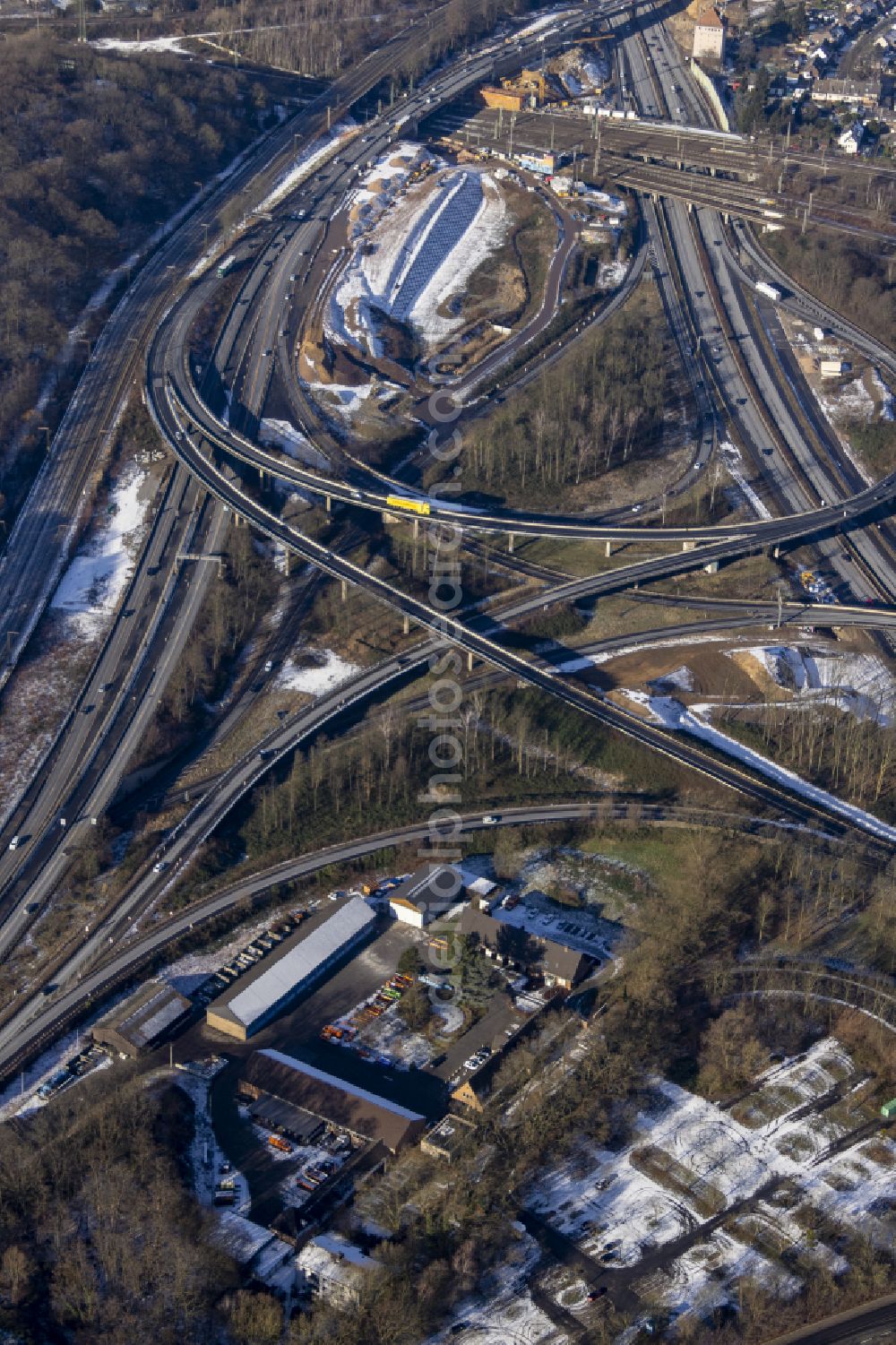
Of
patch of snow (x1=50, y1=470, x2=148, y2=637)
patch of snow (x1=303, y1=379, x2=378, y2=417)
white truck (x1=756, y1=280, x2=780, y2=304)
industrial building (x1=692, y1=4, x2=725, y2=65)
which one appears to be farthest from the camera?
industrial building (x1=692, y1=4, x2=725, y2=65)

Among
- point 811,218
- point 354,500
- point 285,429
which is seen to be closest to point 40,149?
point 285,429

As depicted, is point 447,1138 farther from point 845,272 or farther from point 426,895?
point 845,272

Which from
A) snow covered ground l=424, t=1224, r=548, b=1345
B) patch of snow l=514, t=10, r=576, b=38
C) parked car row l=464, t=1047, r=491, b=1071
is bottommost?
snow covered ground l=424, t=1224, r=548, b=1345

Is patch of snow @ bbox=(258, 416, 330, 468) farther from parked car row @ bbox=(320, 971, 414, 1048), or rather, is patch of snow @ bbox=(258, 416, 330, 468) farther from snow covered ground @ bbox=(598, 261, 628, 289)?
parked car row @ bbox=(320, 971, 414, 1048)

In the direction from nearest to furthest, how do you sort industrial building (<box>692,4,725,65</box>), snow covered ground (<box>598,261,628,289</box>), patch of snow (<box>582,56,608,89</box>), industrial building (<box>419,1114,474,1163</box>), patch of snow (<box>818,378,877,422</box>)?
industrial building (<box>419,1114,474,1163</box>), patch of snow (<box>818,378,877,422</box>), snow covered ground (<box>598,261,628,289</box>), patch of snow (<box>582,56,608,89</box>), industrial building (<box>692,4,725,65</box>)

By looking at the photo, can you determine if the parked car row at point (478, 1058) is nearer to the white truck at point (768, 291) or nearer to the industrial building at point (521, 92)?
the white truck at point (768, 291)

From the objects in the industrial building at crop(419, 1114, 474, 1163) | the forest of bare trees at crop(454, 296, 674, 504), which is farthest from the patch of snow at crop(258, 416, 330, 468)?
the industrial building at crop(419, 1114, 474, 1163)

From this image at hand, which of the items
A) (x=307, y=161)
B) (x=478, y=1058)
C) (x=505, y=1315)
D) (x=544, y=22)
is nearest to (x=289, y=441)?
(x=307, y=161)
